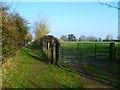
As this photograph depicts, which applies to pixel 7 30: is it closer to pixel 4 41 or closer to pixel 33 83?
pixel 4 41

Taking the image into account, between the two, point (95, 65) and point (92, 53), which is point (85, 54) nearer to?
point (92, 53)

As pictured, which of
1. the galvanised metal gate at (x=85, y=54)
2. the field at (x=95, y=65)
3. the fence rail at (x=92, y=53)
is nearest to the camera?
the field at (x=95, y=65)

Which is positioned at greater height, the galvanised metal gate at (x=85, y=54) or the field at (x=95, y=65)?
the galvanised metal gate at (x=85, y=54)

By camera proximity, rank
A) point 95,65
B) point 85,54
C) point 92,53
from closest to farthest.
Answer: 1. point 95,65
2. point 85,54
3. point 92,53

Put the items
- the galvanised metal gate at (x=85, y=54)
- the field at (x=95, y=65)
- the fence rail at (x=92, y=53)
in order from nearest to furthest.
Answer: the field at (x=95, y=65), the fence rail at (x=92, y=53), the galvanised metal gate at (x=85, y=54)

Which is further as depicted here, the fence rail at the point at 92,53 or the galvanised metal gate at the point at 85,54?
the galvanised metal gate at the point at 85,54

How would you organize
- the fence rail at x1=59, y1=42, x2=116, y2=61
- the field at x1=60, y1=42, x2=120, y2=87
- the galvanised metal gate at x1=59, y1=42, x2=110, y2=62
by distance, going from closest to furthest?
the field at x1=60, y1=42, x2=120, y2=87 < the fence rail at x1=59, y1=42, x2=116, y2=61 < the galvanised metal gate at x1=59, y1=42, x2=110, y2=62

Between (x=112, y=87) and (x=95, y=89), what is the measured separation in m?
0.76

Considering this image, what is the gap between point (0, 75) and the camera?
966 cm

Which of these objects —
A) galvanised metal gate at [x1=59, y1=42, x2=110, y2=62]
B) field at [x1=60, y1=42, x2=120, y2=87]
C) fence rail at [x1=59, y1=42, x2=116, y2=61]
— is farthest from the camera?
galvanised metal gate at [x1=59, y1=42, x2=110, y2=62]

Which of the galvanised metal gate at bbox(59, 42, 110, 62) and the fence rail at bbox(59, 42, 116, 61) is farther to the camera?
the galvanised metal gate at bbox(59, 42, 110, 62)

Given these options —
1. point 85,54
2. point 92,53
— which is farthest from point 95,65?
point 92,53

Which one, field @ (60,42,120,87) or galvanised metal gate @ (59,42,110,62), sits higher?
galvanised metal gate @ (59,42,110,62)

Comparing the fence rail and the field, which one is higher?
the fence rail
